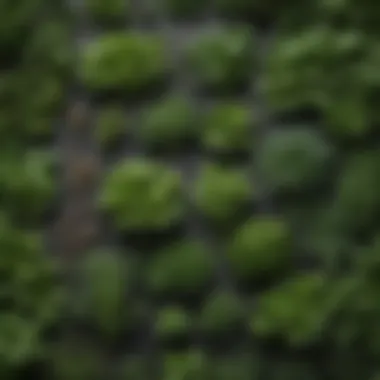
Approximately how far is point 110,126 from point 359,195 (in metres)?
0.43

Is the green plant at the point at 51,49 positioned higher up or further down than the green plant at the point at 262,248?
higher up

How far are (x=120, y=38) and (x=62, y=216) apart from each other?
317mm

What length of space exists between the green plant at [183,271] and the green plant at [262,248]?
2.0 inches

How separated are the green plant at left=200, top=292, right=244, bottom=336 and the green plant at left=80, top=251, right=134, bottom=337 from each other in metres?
0.13

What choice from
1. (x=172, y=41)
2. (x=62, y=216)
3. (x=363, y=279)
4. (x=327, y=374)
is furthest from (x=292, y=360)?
(x=172, y=41)

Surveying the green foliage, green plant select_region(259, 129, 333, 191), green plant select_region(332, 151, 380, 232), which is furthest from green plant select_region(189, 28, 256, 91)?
the green foliage

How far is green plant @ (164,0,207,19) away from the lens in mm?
1465

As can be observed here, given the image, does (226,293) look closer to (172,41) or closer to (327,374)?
(327,374)

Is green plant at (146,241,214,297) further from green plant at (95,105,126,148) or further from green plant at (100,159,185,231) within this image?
green plant at (95,105,126,148)

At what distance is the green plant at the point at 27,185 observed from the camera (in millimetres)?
1480

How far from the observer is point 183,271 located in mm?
1448

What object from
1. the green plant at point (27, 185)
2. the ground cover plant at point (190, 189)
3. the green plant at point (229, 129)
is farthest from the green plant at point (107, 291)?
the green plant at point (229, 129)

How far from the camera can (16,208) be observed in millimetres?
1492

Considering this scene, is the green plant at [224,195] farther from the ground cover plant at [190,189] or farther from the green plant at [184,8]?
the green plant at [184,8]
